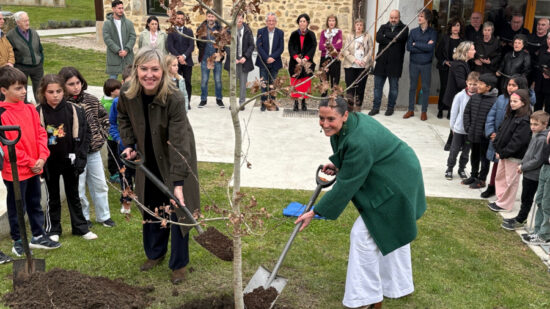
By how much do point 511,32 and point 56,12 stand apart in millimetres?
25741

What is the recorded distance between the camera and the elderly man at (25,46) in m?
10.4

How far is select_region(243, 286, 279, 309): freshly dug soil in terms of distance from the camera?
4559mm

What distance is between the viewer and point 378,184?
453cm

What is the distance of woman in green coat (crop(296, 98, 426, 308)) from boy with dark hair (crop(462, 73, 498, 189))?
3.16 metres

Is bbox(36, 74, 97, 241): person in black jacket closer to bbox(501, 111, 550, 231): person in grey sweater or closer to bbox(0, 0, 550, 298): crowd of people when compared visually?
bbox(0, 0, 550, 298): crowd of people

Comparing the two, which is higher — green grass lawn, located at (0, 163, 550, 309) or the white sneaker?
the white sneaker

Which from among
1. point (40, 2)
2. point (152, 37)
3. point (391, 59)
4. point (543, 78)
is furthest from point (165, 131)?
point (40, 2)

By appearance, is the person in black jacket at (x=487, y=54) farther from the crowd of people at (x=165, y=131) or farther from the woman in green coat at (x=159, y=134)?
the woman in green coat at (x=159, y=134)

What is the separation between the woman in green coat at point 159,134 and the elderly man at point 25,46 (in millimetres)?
6446

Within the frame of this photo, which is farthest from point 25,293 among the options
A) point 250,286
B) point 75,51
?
point 75,51

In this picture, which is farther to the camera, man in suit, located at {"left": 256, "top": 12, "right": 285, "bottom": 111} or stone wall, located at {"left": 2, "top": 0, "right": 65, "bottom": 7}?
stone wall, located at {"left": 2, "top": 0, "right": 65, "bottom": 7}

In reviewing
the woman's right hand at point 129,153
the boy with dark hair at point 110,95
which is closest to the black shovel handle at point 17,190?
the woman's right hand at point 129,153

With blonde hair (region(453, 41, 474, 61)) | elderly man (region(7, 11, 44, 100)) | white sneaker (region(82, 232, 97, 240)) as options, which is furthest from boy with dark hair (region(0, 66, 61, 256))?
blonde hair (region(453, 41, 474, 61))

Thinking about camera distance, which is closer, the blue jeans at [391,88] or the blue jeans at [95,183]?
the blue jeans at [95,183]
